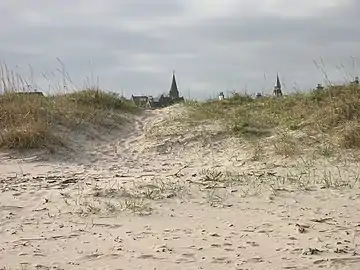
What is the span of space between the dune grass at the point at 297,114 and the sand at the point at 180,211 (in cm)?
68

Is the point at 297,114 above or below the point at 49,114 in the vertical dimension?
below

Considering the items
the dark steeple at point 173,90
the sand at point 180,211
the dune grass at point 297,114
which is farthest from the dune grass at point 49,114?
the dark steeple at point 173,90

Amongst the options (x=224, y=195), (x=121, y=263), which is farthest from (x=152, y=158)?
(x=121, y=263)

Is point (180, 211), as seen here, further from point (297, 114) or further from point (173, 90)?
point (173, 90)

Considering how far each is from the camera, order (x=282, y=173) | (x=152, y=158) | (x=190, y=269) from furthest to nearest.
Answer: (x=152, y=158)
(x=282, y=173)
(x=190, y=269)

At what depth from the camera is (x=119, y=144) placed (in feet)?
32.8

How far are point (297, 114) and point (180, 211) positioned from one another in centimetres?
511

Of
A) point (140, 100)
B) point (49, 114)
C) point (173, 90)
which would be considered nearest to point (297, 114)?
point (49, 114)

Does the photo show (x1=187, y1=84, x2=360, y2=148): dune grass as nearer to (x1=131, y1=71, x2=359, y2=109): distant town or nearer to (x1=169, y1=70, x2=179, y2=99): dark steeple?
(x1=131, y1=71, x2=359, y2=109): distant town

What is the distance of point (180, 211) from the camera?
561cm

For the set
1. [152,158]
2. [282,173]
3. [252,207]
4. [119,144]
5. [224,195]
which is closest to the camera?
[252,207]

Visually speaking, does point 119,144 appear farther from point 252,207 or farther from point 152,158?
point 252,207

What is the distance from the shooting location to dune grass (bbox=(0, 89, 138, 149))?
9023mm

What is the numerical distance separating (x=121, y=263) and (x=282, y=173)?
335 centimetres
